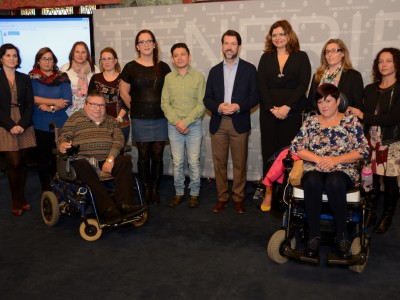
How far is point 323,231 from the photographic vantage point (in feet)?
10.8

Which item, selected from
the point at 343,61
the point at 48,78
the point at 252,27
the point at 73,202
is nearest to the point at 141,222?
the point at 73,202

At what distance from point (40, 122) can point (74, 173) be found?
1.02m

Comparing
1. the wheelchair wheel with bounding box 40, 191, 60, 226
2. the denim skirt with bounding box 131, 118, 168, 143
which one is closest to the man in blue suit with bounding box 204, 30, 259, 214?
the denim skirt with bounding box 131, 118, 168, 143

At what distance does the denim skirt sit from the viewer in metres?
4.47

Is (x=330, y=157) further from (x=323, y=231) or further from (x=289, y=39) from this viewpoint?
(x=289, y=39)

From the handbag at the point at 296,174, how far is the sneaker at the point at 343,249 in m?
0.51

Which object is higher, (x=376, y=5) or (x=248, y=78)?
(x=376, y=5)

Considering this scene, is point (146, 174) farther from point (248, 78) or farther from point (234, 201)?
point (248, 78)

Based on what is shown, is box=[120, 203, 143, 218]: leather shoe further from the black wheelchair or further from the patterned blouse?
the patterned blouse

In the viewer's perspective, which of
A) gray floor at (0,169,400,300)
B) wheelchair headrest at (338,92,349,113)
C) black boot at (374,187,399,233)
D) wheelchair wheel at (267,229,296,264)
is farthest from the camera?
black boot at (374,187,399,233)

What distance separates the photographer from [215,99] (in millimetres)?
4301

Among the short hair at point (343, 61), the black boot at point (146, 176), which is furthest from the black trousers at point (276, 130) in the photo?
the black boot at point (146, 176)

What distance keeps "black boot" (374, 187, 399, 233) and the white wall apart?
4.76ft

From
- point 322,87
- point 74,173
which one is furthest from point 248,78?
point 74,173
